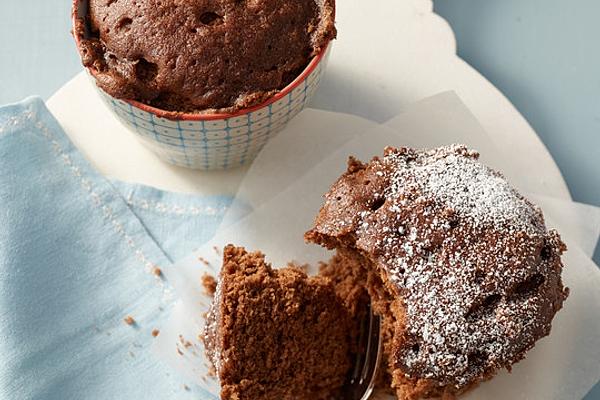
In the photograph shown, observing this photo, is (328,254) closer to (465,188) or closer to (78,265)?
(465,188)

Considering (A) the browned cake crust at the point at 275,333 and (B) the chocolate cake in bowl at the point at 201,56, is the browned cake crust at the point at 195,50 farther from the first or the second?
(A) the browned cake crust at the point at 275,333

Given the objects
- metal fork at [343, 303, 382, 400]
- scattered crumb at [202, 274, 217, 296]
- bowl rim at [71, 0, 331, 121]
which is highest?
bowl rim at [71, 0, 331, 121]

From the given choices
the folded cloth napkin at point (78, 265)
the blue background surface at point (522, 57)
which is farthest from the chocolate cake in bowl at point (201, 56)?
the blue background surface at point (522, 57)

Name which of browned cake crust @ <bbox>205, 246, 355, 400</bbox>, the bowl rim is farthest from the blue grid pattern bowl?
browned cake crust @ <bbox>205, 246, 355, 400</bbox>

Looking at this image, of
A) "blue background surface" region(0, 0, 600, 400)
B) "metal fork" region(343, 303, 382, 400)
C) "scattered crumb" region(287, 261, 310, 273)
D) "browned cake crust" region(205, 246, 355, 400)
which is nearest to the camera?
"browned cake crust" region(205, 246, 355, 400)

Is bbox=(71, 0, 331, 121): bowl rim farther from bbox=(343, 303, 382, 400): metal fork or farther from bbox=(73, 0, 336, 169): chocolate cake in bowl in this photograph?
bbox=(343, 303, 382, 400): metal fork

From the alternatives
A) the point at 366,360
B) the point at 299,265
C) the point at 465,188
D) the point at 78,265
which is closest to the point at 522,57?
the point at 465,188

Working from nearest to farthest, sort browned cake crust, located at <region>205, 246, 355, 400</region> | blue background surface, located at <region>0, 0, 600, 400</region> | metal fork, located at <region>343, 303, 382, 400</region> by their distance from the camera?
browned cake crust, located at <region>205, 246, 355, 400</region> < metal fork, located at <region>343, 303, 382, 400</region> < blue background surface, located at <region>0, 0, 600, 400</region>
